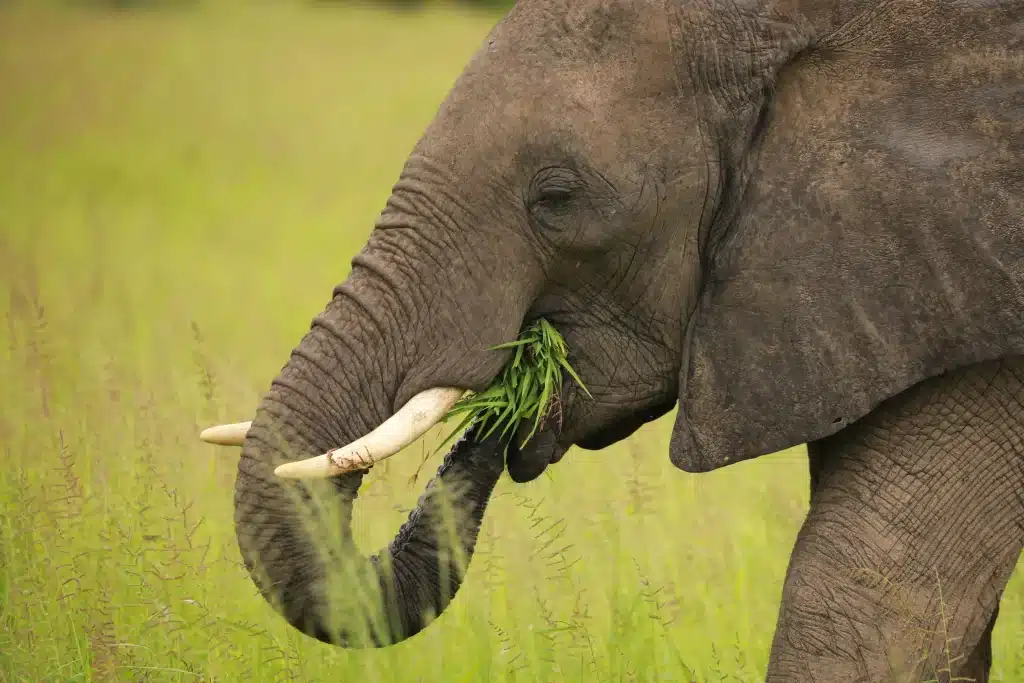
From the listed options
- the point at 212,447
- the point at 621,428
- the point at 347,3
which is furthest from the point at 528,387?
the point at 347,3

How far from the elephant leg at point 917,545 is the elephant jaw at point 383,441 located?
105cm

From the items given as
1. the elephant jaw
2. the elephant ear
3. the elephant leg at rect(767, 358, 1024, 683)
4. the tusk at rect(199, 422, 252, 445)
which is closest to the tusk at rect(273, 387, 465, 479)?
the elephant jaw

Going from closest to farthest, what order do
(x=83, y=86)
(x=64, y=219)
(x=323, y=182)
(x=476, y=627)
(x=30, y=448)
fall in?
(x=476, y=627) → (x=30, y=448) → (x=64, y=219) → (x=323, y=182) → (x=83, y=86)

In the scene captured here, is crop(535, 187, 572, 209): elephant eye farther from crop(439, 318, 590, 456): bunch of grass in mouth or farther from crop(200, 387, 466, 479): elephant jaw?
crop(200, 387, 466, 479): elephant jaw

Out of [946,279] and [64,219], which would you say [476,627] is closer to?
[946,279]

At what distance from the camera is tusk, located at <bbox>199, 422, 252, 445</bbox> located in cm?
420

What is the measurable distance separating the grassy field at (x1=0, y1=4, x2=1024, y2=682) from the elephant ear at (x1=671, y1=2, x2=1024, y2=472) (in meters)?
1.12

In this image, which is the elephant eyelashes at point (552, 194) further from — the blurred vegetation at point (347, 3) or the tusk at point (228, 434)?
the blurred vegetation at point (347, 3)

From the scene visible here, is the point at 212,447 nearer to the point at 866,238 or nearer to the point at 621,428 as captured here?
the point at 621,428

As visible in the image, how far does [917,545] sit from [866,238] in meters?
0.82

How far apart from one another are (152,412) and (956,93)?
437cm

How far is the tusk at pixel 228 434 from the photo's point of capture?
420 cm

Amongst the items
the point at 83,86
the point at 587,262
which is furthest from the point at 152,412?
the point at 83,86

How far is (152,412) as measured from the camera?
7.03 meters
